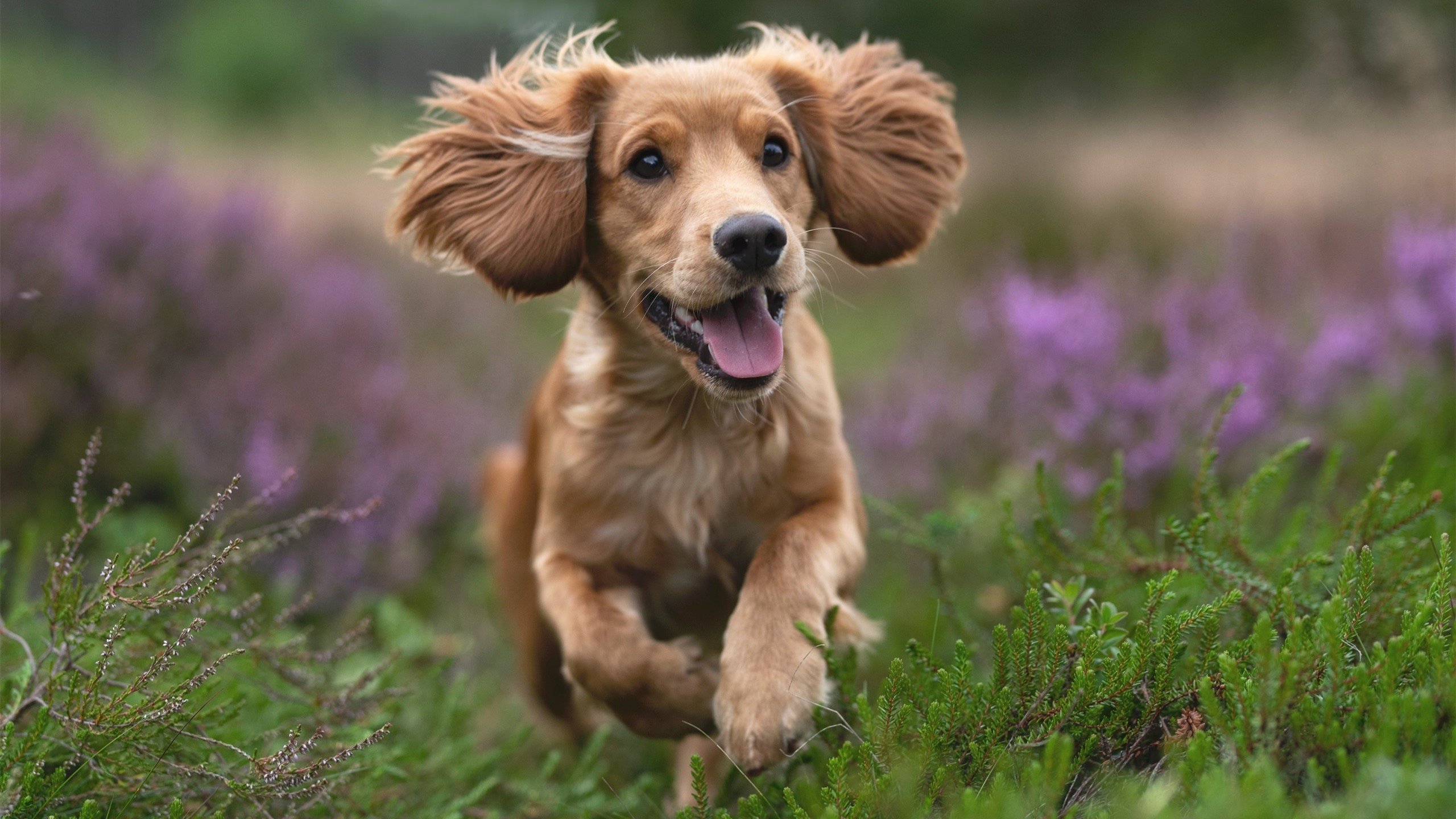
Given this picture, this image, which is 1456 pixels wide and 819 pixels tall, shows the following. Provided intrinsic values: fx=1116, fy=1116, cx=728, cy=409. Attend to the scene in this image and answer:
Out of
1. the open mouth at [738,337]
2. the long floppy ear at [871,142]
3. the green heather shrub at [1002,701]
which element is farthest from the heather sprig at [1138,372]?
the open mouth at [738,337]

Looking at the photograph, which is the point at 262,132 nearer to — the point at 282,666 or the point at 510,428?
the point at 510,428

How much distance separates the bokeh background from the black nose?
70cm

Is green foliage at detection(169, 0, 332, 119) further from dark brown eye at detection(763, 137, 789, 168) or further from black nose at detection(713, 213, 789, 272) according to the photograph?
black nose at detection(713, 213, 789, 272)

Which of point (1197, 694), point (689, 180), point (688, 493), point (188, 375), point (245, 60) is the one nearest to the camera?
point (1197, 694)

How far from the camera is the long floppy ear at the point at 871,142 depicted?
262 centimetres

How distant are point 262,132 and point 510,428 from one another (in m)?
10.5

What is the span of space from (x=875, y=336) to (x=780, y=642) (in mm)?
5490

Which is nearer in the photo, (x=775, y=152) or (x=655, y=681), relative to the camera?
(x=655, y=681)

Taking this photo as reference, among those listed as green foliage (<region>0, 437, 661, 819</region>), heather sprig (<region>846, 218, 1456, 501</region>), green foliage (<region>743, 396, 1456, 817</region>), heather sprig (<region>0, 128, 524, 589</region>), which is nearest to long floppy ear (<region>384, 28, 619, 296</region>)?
green foliage (<region>0, 437, 661, 819</region>)

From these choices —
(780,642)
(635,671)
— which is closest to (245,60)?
(635,671)

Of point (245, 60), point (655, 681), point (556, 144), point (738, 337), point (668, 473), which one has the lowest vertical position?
point (245, 60)

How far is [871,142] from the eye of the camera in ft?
8.84

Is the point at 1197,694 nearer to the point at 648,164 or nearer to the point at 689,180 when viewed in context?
the point at 689,180

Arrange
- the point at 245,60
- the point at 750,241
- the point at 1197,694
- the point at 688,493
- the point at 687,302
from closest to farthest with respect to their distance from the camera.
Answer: the point at 1197,694
the point at 750,241
the point at 687,302
the point at 688,493
the point at 245,60
